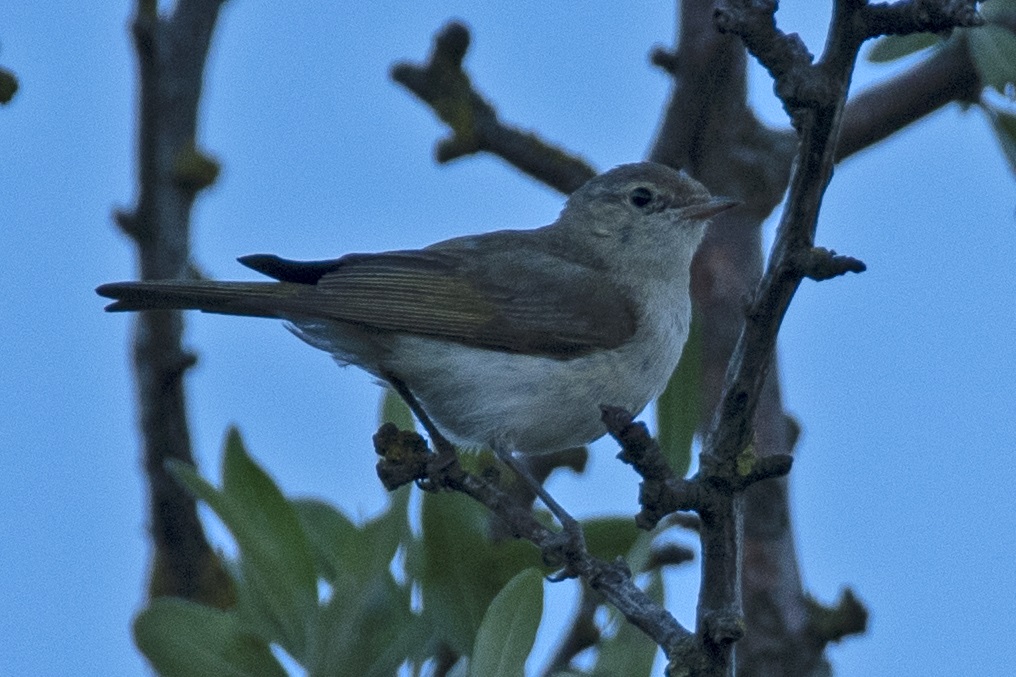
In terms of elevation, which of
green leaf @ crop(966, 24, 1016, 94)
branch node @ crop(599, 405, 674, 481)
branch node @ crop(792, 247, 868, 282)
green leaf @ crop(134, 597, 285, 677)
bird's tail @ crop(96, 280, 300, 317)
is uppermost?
green leaf @ crop(966, 24, 1016, 94)

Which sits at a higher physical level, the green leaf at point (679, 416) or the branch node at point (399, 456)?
the green leaf at point (679, 416)

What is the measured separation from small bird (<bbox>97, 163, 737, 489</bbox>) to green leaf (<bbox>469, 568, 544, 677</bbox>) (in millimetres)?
1388

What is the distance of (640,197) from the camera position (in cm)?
567

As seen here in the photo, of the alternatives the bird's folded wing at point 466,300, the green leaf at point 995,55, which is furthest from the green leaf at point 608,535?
the green leaf at point 995,55

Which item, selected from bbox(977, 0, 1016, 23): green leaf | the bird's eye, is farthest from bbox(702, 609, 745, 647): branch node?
the bird's eye

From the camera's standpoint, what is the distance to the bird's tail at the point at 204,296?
13.0ft

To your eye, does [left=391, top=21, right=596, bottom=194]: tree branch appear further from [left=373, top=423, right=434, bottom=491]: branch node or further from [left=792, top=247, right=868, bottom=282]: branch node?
[left=792, top=247, right=868, bottom=282]: branch node

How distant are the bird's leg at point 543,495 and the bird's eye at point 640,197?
1389 millimetres

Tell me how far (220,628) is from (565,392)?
1675 millimetres

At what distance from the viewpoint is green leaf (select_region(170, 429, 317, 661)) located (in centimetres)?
321

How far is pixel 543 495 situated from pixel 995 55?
181 cm

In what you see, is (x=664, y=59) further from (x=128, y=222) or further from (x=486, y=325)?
(x=128, y=222)

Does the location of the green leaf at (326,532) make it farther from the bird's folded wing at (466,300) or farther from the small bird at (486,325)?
the bird's folded wing at (466,300)

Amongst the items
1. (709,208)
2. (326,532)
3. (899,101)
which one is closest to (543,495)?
(326,532)
